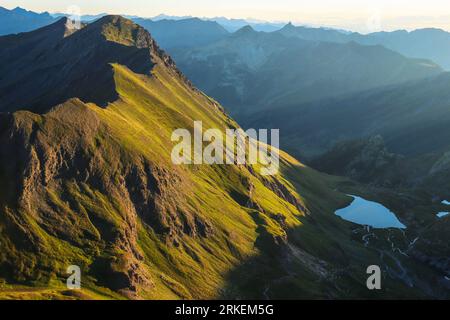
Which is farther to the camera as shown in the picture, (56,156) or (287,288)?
(287,288)

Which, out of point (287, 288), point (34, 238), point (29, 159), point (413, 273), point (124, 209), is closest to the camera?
point (34, 238)

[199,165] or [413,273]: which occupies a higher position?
[199,165]

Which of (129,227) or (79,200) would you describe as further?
(129,227)

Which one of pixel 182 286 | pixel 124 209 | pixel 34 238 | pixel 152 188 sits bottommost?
pixel 182 286

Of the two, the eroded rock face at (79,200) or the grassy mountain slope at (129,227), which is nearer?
the grassy mountain slope at (129,227)

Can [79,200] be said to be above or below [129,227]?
above

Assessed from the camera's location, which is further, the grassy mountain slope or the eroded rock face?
the eroded rock face
